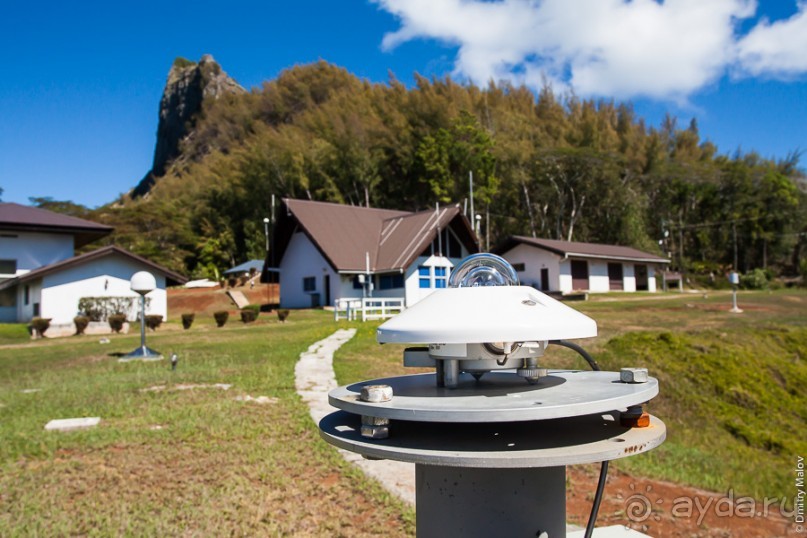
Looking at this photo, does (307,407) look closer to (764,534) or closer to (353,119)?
(764,534)

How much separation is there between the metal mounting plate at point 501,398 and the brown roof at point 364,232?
2348cm

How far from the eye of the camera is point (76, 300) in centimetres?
2231

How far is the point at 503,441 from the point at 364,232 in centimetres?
2872

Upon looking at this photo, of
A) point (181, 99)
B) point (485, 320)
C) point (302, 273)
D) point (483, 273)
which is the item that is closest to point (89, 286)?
point (302, 273)

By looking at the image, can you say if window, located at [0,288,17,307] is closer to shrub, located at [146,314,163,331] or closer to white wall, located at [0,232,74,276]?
white wall, located at [0,232,74,276]

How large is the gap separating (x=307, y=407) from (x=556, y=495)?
5.19 meters

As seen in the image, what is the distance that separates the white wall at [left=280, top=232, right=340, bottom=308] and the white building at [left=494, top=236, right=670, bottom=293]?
11.1 meters

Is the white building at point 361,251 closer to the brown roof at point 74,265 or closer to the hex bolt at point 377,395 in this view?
the brown roof at point 74,265

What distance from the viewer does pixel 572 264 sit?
3459cm

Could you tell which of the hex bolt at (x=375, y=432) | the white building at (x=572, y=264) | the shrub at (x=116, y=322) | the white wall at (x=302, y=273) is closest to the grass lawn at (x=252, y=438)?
the hex bolt at (x=375, y=432)

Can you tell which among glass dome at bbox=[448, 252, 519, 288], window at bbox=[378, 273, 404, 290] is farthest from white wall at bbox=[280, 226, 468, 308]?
glass dome at bbox=[448, 252, 519, 288]

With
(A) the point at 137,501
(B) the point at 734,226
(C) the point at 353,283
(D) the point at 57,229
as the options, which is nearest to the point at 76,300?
(D) the point at 57,229

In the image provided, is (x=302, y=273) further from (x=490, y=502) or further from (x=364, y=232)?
(x=490, y=502)

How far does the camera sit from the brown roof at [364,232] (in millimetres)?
26828
